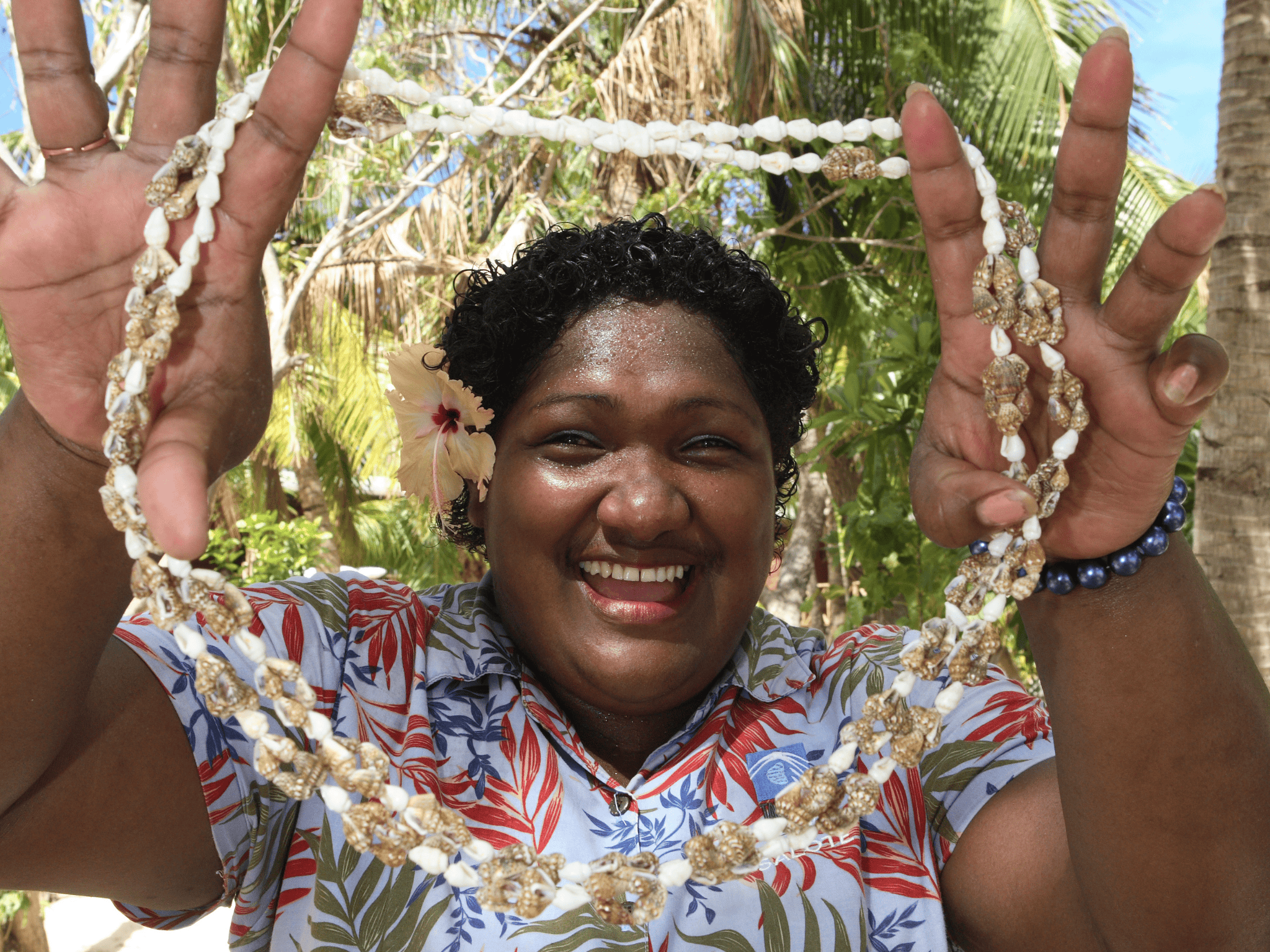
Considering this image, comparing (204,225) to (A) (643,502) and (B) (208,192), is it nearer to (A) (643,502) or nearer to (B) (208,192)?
(B) (208,192)

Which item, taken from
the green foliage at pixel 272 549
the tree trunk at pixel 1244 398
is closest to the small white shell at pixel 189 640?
the tree trunk at pixel 1244 398

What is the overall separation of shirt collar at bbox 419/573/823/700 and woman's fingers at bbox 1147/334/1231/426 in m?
0.86

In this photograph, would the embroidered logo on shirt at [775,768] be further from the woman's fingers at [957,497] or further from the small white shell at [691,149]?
the small white shell at [691,149]

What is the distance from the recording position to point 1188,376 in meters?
1.18

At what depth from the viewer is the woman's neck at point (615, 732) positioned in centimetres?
182

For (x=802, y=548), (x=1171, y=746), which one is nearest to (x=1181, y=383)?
(x=1171, y=746)

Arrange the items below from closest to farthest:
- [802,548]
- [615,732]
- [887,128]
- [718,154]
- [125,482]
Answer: [125,482] < [887,128] < [718,154] < [615,732] < [802,548]

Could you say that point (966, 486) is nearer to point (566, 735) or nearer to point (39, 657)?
point (566, 735)

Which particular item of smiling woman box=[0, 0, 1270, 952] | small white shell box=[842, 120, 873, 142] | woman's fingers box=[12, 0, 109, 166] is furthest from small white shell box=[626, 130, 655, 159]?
woman's fingers box=[12, 0, 109, 166]

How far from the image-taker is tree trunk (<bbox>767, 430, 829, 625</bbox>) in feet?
23.8

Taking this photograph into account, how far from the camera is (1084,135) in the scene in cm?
121

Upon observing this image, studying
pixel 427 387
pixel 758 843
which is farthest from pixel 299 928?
pixel 427 387

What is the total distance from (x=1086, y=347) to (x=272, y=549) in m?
5.68

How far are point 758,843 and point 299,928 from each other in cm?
70
